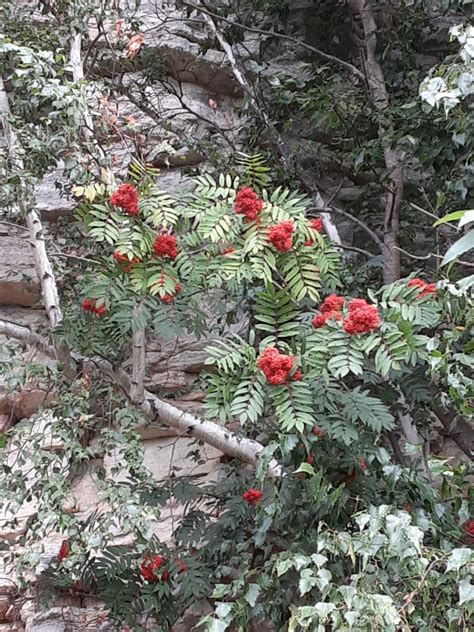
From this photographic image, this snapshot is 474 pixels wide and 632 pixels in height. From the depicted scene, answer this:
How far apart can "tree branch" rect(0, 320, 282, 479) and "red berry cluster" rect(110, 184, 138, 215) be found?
770mm

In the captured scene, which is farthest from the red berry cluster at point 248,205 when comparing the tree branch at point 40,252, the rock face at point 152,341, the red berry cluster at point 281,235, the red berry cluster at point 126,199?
the tree branch at point 40,252

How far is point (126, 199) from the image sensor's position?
2.45 meters

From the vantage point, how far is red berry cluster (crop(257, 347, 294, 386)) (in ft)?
6.66

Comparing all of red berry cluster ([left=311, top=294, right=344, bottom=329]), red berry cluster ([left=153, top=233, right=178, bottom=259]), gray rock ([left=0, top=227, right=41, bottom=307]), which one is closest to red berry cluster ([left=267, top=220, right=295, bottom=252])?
red berry cluster ([left=311, top=294, right=344, bottom=329])

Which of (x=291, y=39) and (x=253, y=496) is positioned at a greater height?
(x=291, y=39)

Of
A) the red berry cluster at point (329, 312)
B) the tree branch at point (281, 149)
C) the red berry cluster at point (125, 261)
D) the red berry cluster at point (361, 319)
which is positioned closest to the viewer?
the red berry cluster at point (361, 319)

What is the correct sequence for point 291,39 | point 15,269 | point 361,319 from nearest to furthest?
point 361,319 < point 291,39 < point 15,269

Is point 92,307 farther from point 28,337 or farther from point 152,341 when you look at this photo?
point 152,341

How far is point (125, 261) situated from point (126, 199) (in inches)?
8.3

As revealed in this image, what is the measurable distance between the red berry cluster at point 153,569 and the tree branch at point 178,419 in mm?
478

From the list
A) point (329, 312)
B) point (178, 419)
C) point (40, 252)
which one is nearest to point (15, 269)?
point (40, 252)

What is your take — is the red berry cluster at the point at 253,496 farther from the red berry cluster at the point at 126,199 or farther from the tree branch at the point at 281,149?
the tree branch at the point at 281,149

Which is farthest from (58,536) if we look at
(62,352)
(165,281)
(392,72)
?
(392,72)

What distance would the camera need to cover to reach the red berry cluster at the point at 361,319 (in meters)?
2.02
